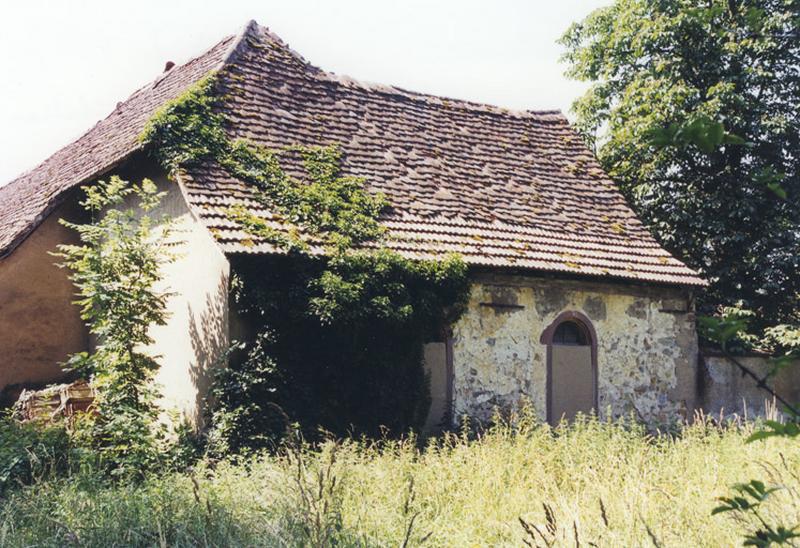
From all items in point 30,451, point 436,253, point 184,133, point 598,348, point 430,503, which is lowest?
point 430,503

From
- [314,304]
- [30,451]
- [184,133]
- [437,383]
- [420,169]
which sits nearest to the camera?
[30,451]

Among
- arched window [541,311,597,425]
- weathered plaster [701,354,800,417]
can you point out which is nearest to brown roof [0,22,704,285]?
arched window [541,311,597,425]

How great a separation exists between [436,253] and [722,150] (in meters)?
8.76

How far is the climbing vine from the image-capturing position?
9.80 meters

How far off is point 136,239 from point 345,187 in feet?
11.1

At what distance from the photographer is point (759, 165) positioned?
16703mm

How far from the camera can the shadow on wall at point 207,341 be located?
33.4ft

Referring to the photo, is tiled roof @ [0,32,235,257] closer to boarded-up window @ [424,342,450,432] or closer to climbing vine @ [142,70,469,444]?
climbing vine @ [142,70,469,444]

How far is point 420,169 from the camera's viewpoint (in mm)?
13797

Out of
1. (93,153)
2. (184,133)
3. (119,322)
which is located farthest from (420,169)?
(93,153)

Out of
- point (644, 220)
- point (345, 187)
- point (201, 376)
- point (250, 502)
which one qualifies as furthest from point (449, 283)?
point (644, 220)

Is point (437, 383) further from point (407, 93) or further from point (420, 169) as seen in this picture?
point (407, 93)

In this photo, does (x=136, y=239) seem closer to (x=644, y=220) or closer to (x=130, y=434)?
(x=130, y=434)

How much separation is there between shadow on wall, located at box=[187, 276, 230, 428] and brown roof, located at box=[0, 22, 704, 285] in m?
1.09
